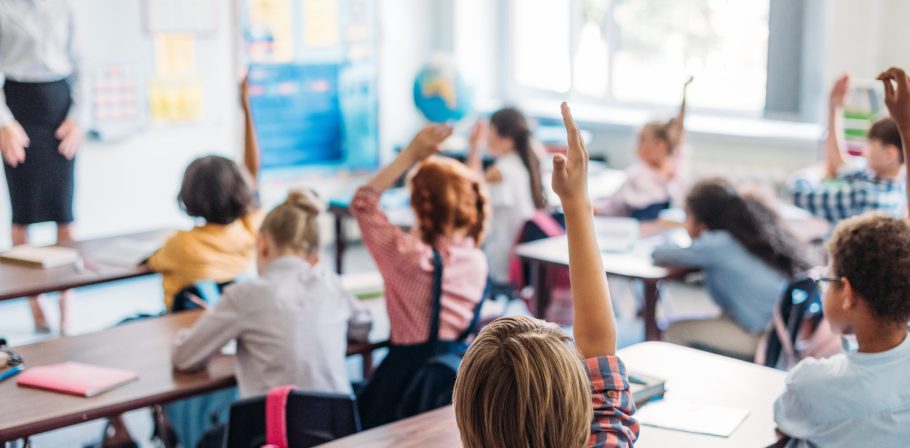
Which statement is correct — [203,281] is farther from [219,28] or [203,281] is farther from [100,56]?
[219,28]

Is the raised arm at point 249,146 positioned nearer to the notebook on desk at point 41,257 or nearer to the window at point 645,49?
the notebook on desk at point 41,257

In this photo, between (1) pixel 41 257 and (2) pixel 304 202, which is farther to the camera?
(1) pixel 41 257

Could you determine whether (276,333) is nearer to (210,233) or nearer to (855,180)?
(210,233)

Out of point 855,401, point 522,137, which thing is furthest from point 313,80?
point 855,401

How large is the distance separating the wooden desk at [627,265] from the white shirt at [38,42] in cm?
219

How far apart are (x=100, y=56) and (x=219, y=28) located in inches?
32.3

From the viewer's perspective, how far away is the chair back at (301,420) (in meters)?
2.34

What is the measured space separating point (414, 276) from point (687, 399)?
0.96 metres

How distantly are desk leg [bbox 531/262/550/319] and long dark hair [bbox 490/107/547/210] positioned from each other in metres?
0.61

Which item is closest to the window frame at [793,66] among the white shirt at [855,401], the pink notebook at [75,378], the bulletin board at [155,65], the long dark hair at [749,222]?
the long dark hair at [749,222]

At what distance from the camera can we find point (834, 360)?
2137mm

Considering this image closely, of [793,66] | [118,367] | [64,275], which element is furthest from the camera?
[793,66]

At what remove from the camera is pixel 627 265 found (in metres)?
3.98

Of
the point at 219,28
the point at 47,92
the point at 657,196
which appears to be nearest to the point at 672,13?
the point at 657,196
